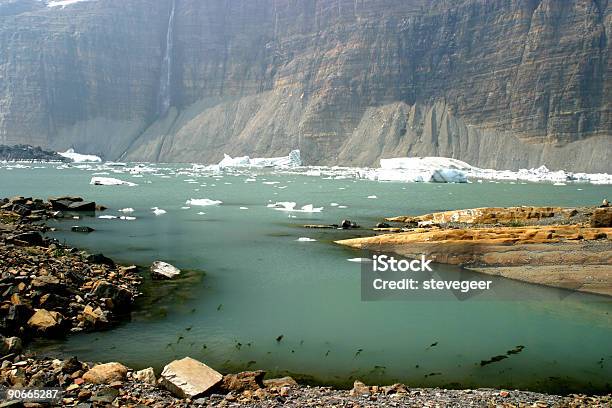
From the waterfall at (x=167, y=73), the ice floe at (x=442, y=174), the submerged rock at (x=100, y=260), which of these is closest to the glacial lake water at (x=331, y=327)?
the submerged rock at (x=100, y=260)

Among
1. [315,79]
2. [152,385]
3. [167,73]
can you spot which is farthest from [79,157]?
[152,385]

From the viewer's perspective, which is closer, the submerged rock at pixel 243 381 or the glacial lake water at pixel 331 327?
the submerged rock at pixel 243 381

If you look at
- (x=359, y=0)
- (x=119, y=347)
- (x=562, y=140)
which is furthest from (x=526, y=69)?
(x=119, y=347)

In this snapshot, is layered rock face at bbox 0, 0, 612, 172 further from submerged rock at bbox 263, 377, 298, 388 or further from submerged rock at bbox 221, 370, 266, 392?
submerged rock at bbox 221, 370, 266, 392

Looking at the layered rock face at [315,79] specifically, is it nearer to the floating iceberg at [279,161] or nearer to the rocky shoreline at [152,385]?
the floating iceberg at [279,161]

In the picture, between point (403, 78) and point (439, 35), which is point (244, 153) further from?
point (439, 35)

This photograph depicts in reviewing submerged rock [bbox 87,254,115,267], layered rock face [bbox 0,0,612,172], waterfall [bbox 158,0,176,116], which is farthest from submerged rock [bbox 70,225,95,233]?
waterfall [bbox 158,0,176,116]
